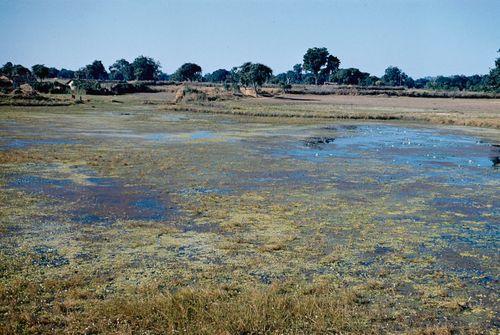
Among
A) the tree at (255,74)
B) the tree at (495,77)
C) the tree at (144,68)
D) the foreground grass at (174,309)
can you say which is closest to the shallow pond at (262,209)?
the foreground grass at (174,309)

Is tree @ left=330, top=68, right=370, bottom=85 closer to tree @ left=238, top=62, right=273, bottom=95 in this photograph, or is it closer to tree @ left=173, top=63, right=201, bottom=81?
tree @ left=173, top=63, right=201, bottom=81

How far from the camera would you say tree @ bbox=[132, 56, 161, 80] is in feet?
605

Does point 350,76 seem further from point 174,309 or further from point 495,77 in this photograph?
point 174,309

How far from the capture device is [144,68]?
185500mm

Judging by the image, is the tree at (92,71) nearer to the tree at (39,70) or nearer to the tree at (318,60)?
the tree at (39,70)

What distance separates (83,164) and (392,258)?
1935cm

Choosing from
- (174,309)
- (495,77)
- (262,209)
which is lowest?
(262,209)

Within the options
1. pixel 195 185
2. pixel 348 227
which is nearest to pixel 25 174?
pixel 195 185

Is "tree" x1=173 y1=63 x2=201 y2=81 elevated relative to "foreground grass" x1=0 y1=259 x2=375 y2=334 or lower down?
elevated

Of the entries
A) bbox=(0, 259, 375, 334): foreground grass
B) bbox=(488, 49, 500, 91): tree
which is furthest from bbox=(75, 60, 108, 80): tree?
bbox=(0, 259, 375, 334): foreground grass

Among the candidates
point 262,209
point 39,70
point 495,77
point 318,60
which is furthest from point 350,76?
point 262,209

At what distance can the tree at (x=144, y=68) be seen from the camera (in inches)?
7264

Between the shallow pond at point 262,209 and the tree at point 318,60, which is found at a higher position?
the tree at point 318,60

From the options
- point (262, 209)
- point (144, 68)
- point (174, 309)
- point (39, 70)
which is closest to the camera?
point (174, 309)
